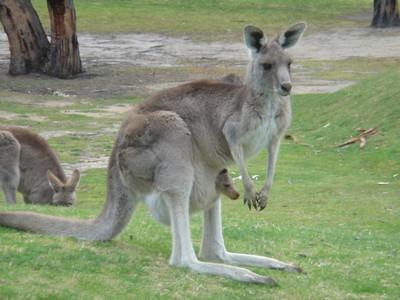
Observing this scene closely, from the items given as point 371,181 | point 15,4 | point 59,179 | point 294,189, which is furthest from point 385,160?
point 15,4

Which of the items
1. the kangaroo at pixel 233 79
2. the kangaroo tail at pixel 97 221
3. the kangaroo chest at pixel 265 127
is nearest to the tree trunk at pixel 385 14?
the kangaroo at pixel 233 79

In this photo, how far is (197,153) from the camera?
7035 millimetres

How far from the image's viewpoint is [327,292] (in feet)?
22.8

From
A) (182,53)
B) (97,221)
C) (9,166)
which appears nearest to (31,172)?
(9,166)

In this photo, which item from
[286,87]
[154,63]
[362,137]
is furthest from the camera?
[154,63]

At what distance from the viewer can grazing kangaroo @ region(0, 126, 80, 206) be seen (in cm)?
1264

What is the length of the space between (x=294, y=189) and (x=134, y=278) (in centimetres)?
812

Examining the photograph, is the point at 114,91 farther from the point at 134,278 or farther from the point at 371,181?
the point at 134,278

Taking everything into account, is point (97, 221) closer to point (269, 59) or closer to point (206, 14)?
point (269, 59)

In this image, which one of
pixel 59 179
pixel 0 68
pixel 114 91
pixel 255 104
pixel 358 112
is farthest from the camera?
pixel 0 68

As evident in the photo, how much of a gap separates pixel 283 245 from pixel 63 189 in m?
4.55

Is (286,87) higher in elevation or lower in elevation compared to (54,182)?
higher

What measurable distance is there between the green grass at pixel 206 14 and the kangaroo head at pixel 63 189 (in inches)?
874

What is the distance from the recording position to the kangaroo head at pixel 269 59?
23.1 ft
